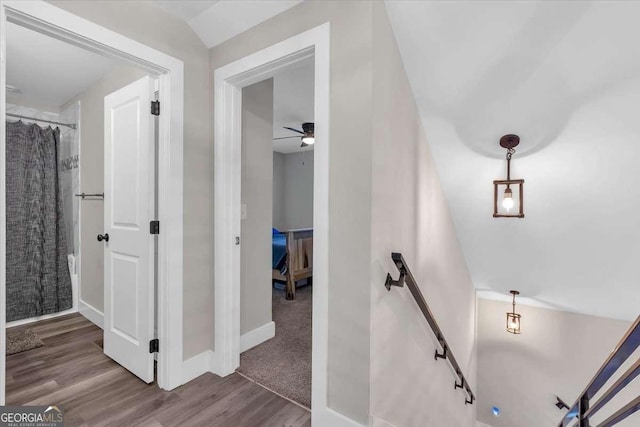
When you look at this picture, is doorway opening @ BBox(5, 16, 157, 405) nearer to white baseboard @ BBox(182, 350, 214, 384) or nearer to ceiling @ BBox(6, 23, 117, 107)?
ceiling @ BBox(6, 23, 117, 107)

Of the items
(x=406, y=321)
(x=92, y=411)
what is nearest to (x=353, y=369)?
(x=406, y=321)

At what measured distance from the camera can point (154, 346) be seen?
6.83 ft

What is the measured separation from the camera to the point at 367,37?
1491mm

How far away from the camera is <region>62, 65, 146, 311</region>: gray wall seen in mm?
3059

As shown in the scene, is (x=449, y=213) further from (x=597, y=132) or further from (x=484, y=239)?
(x=597, y=132)

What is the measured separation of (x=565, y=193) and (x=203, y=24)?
9.48 ft

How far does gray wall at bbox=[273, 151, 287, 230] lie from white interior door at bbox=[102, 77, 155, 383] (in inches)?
189

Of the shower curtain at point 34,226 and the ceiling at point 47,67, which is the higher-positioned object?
the ceiling at point 47,67

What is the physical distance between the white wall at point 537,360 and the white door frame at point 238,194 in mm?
3328

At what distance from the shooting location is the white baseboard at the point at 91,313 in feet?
10.2

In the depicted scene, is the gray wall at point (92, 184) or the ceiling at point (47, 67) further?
the gray wall at point (92, 184)

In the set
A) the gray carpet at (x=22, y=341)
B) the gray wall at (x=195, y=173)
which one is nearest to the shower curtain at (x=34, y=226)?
the gray carpet at (x=22, y=341)

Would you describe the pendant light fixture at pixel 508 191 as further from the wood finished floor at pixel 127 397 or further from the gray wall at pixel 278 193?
the gray wall at pixel 278 193

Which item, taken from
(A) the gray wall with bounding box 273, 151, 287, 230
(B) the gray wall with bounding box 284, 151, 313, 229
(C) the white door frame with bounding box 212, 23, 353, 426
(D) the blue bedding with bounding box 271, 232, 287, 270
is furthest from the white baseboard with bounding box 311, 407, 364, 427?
(A) the gray wall with bounding box 273, 151, 287, 230
